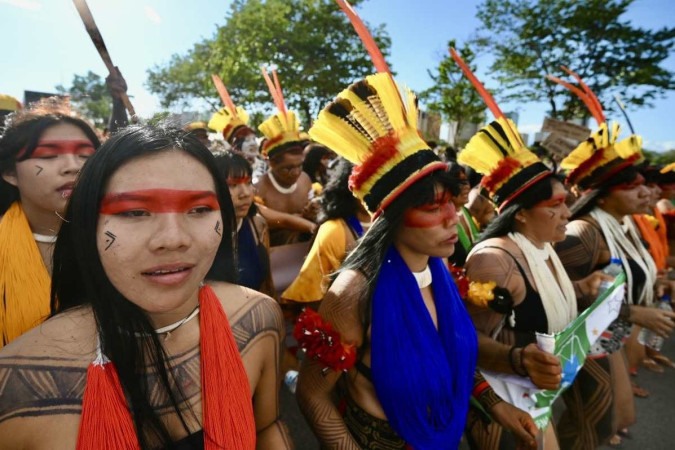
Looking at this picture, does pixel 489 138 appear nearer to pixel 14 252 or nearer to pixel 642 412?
pixel 14 252

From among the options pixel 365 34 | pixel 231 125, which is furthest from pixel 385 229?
pixel 231 125

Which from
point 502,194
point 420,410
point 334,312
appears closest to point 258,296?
point 334,312

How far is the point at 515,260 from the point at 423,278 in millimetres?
711

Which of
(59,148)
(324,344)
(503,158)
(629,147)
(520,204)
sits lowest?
(324,344)

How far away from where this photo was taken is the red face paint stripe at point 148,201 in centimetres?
102

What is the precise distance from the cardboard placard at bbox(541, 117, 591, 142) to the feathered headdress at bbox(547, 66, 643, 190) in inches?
44.3

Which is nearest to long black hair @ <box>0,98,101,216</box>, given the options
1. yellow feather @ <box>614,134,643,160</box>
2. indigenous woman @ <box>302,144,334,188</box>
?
yellow feather @ <box>614,134,643,160</box>

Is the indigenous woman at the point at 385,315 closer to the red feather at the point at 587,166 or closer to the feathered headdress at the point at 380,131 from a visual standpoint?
the feathered headdress at the point at 380,131

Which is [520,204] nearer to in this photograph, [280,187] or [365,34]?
[365,34]

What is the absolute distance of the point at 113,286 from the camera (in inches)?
43.5

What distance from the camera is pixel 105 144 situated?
1082 millimetres

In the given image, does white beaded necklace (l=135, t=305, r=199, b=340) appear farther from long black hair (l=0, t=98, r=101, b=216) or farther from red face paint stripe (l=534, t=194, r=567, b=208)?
red face paint stripe (l=534, t=194, r=567, b=208)

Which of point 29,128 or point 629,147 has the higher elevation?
point 629,147

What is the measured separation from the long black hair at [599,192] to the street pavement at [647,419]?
1.94 m
